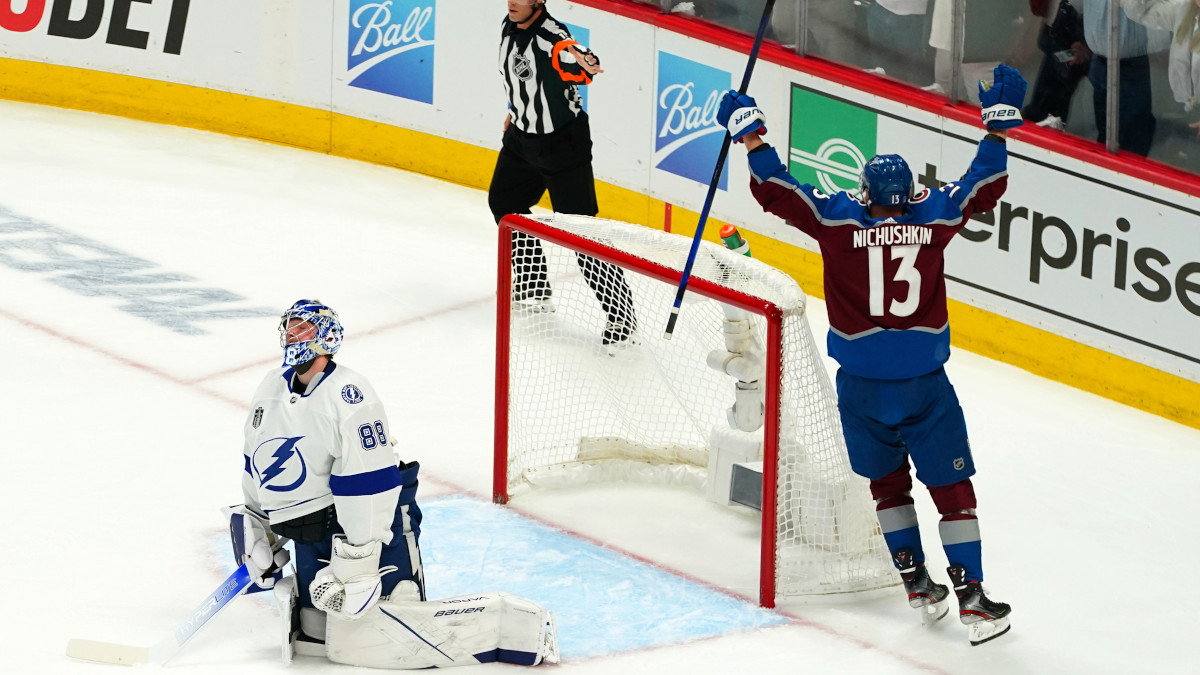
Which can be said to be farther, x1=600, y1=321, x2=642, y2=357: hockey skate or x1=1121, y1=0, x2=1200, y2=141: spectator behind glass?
x1=1121, y1=0, x2=1200, y2=141: spectator behind glass

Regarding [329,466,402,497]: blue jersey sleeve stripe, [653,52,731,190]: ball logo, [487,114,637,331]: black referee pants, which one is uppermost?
[653,52,731,190]: ball logo

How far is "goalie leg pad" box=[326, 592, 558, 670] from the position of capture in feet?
14.8

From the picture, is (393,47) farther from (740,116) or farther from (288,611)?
(288,611)

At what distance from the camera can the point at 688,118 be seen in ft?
26.5

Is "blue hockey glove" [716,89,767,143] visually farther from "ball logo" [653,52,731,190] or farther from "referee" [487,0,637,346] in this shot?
"ball logo" [653,52,731,190]

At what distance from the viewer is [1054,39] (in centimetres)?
682

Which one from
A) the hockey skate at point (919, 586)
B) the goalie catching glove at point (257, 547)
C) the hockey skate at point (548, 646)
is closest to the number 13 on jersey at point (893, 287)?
the hockey skate at point (919, 586)

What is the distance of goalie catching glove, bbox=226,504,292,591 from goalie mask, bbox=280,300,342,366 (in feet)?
1.41

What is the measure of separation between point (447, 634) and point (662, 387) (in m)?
1.69

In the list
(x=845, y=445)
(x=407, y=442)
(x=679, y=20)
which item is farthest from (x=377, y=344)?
(x=845, y=445)

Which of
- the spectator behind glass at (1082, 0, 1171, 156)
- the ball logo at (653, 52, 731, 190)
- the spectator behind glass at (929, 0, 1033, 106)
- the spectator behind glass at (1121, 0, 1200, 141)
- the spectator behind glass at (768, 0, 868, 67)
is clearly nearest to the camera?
the spectator behind glass at (1121, 0, 1200, 141)

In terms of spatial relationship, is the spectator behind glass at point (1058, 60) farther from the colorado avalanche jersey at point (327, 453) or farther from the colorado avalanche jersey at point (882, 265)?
the colorado avalanche jersey at point (327, 453)

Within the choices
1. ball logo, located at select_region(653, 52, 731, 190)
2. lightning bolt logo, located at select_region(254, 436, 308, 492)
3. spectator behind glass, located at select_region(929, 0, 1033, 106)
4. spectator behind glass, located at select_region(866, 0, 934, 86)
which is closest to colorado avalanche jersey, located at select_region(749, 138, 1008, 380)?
lightning bolt logo, located at select_region(254, 436, 308, 492)

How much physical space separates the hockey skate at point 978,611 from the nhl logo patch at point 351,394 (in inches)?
64.7
